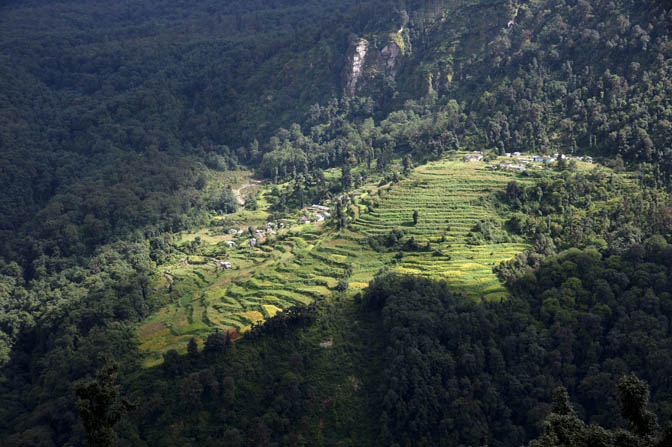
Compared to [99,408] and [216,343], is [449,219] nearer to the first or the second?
[216,343]

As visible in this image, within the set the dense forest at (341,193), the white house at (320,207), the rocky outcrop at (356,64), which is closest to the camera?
the dense forest at (341,193)

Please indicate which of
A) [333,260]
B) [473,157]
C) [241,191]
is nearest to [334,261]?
[333,260]

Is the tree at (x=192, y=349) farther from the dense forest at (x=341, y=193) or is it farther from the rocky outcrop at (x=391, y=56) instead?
the rocky outcrop at (x=391, y=56)

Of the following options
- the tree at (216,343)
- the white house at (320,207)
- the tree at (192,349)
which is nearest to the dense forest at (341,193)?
the tree at (216,343)

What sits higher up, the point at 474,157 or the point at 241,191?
the point at 474,157

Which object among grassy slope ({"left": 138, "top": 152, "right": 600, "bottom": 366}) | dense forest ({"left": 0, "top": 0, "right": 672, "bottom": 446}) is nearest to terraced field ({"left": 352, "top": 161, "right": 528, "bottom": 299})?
grassy slope ({"left": 138, "top": 152, "right": 600, "bottom": 366})

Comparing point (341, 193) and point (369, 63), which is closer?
point (341, 193)
